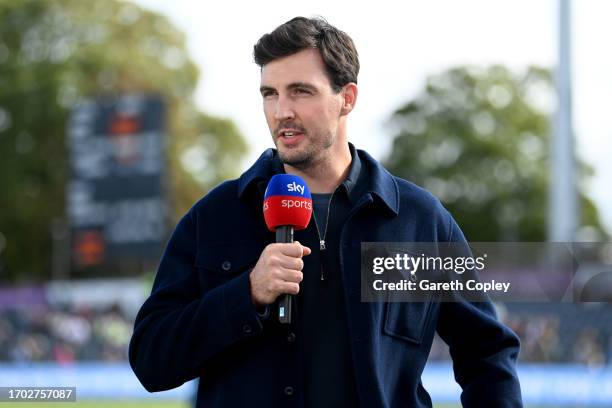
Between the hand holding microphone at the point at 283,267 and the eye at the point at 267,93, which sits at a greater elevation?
the eye at the point at 267,93

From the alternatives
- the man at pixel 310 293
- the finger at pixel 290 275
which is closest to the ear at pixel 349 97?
the man at pixel 310 293

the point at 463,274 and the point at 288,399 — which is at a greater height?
the point at 463,274

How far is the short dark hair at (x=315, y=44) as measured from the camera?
3.03 metres

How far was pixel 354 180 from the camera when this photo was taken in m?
3.18

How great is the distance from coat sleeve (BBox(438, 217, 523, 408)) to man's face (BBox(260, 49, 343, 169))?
488 millimetres

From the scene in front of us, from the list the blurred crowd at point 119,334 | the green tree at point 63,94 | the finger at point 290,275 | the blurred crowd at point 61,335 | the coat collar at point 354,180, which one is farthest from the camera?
the green tree at point 63,94

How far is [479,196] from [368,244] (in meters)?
46.0

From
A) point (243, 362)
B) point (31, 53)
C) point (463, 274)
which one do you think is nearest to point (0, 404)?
point (243, 362)

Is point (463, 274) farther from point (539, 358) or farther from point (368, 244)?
point (539, 358)

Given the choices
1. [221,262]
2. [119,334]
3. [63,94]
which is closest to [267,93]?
[221,262]

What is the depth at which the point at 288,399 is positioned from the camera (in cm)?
289

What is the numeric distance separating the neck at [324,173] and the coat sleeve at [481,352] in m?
0.36

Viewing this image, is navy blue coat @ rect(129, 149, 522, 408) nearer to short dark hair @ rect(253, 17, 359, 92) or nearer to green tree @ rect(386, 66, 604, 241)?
short dark hair @ rect(253, 17, 359, 92)

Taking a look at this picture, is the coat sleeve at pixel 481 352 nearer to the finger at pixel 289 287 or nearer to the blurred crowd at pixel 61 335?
the finger at pixel 289 287
